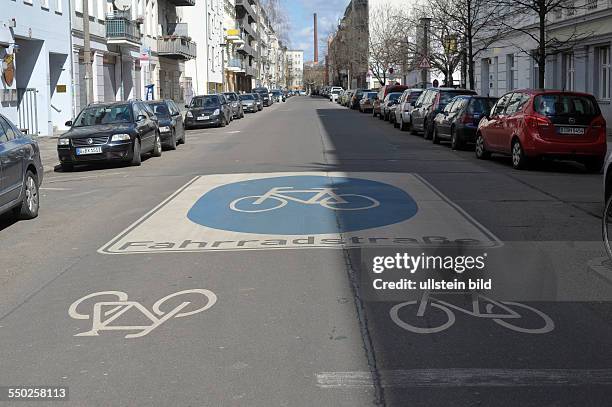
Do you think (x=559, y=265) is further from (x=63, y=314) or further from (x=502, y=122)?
Answer: (x=502, y=122)

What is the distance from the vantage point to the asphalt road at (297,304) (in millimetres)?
4629

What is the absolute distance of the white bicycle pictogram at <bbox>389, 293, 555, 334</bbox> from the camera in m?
5.66

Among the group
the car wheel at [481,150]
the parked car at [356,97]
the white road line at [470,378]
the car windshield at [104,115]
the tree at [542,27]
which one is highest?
the tree at [542,27]

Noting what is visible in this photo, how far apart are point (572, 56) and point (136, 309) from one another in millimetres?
27899

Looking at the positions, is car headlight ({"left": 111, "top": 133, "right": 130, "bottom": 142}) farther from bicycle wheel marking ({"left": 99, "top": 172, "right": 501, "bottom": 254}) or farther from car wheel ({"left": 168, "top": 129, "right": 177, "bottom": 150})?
car wheel ({"left": 168, "top": 129, "right": 177, "bottom": 150})

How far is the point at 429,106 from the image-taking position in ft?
87.0

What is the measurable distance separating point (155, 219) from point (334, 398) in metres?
6.69

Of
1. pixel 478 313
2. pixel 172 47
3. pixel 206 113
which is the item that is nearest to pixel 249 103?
pixel 172 47

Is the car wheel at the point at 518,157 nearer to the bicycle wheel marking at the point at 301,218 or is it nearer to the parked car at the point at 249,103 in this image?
the bicycle wheel marking at the point at 301,218

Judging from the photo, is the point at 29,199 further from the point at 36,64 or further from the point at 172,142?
the point at 36,64

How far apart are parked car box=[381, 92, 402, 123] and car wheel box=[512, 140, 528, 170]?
19.4 metres

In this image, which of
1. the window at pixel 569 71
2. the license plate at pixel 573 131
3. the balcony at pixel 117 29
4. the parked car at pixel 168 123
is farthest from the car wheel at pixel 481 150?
the balcony at pixel 117 29

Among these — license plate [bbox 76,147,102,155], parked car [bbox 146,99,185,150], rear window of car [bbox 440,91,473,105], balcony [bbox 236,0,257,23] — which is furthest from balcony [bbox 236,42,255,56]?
license plate [bbox 76,147,102,155]

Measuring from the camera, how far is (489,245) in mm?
8609
